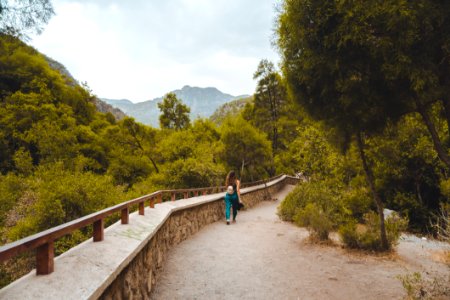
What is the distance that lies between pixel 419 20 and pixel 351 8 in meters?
0.84

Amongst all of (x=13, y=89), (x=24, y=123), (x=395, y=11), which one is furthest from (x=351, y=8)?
(x=13, y=89)

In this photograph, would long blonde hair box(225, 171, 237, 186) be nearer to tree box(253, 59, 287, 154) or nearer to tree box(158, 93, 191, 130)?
tree box(253, 59, 287, 154)

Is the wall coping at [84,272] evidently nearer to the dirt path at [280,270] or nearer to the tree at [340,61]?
the dirt path at [280,270]

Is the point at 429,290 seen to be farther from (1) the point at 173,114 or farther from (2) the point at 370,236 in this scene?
(1) the point at 173,114

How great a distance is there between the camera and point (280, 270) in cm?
552

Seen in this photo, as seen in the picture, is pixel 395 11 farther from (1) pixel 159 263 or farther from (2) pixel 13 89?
(2) pixel 13 89

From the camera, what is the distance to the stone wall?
3144 mm

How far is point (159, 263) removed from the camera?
17.7 ft

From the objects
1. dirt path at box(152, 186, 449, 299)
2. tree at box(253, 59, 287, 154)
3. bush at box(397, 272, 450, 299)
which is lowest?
dirt path at box(152, 186, 449, 299)

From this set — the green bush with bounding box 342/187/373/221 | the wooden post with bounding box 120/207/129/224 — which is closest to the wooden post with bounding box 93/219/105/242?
the wooden post with bounding box 120/207/129/224

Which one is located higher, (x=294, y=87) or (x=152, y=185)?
(x=294, y=87)

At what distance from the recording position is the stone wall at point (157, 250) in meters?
3.14

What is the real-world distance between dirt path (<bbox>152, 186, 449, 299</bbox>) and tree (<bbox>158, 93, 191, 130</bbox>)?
36.2 meters

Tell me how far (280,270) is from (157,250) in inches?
99.6
